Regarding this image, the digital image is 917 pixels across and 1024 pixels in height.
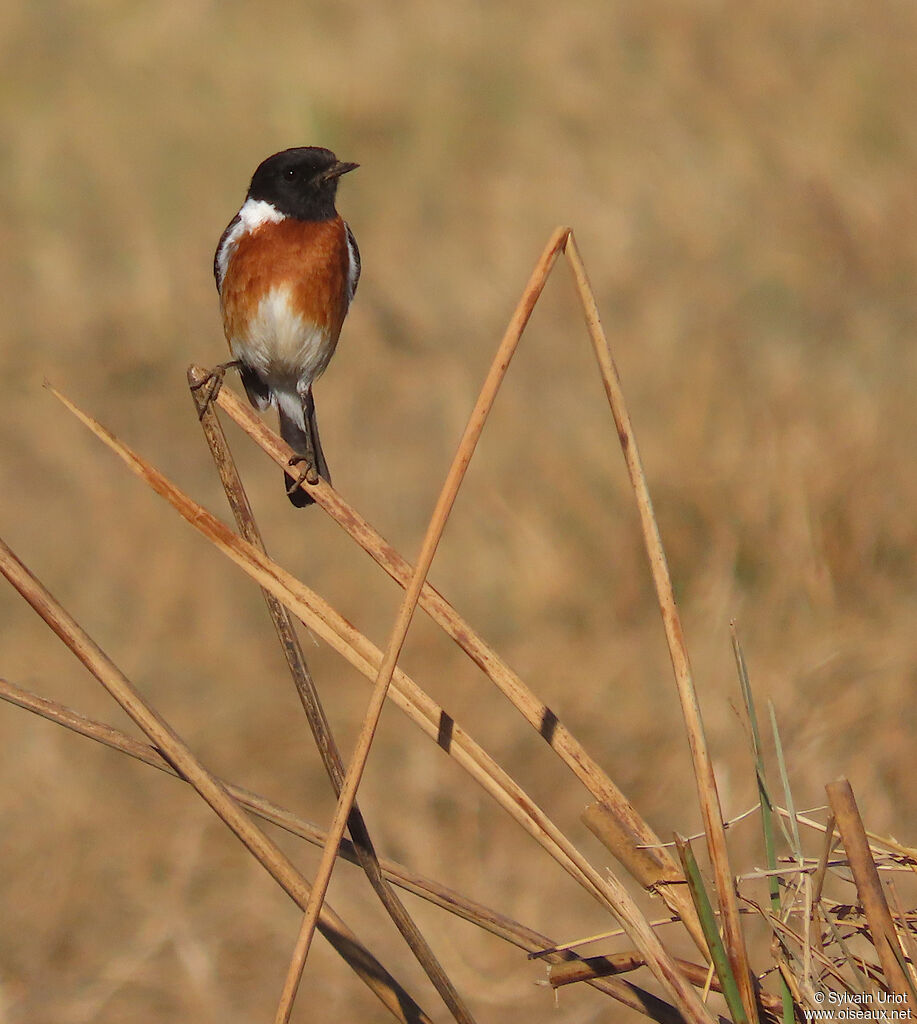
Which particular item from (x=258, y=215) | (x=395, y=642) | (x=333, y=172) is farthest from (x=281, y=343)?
(x=395, y=642)

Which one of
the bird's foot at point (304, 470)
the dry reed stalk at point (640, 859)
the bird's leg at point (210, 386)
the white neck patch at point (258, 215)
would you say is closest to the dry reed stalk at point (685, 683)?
the dry reed stalk at point (640, 859)

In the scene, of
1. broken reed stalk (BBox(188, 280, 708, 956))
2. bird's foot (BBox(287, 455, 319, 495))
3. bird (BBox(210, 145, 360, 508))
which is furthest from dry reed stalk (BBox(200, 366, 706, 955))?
bird (BBox(210, 145, 360, 508))

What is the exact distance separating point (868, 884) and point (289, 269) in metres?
2.57

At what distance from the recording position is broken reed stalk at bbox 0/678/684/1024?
6.46ft

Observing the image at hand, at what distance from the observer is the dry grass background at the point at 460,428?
507 cm

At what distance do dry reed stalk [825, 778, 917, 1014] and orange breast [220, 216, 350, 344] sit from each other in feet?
8.11

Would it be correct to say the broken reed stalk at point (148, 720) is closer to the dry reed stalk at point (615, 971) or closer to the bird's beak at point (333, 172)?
the dry reed stalk at point (615, 971)

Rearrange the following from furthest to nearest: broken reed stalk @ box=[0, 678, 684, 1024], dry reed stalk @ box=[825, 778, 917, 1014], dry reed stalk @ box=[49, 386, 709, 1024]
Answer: broken reed stalk @ box=[0, 678, 684, 1024] → dry reed stalk @ box=[49, 386, 709, 1024] → dry reed stalk @ box=[825, 778, 917, 1014]

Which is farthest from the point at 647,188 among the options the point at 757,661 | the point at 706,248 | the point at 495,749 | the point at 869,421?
the point at 495,749

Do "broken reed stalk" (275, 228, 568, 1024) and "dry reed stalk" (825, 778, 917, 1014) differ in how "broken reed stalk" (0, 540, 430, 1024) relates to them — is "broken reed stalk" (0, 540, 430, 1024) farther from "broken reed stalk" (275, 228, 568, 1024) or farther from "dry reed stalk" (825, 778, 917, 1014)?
"dry reed stalk" (825, 778, 917, 1014)

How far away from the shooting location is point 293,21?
269 inches

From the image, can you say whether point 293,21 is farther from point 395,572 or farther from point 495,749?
point 395,572

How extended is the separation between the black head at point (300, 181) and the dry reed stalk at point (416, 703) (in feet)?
6.50

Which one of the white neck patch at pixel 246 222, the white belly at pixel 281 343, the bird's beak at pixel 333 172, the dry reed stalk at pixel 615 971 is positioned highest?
the bird's beak at pixel 333 172
